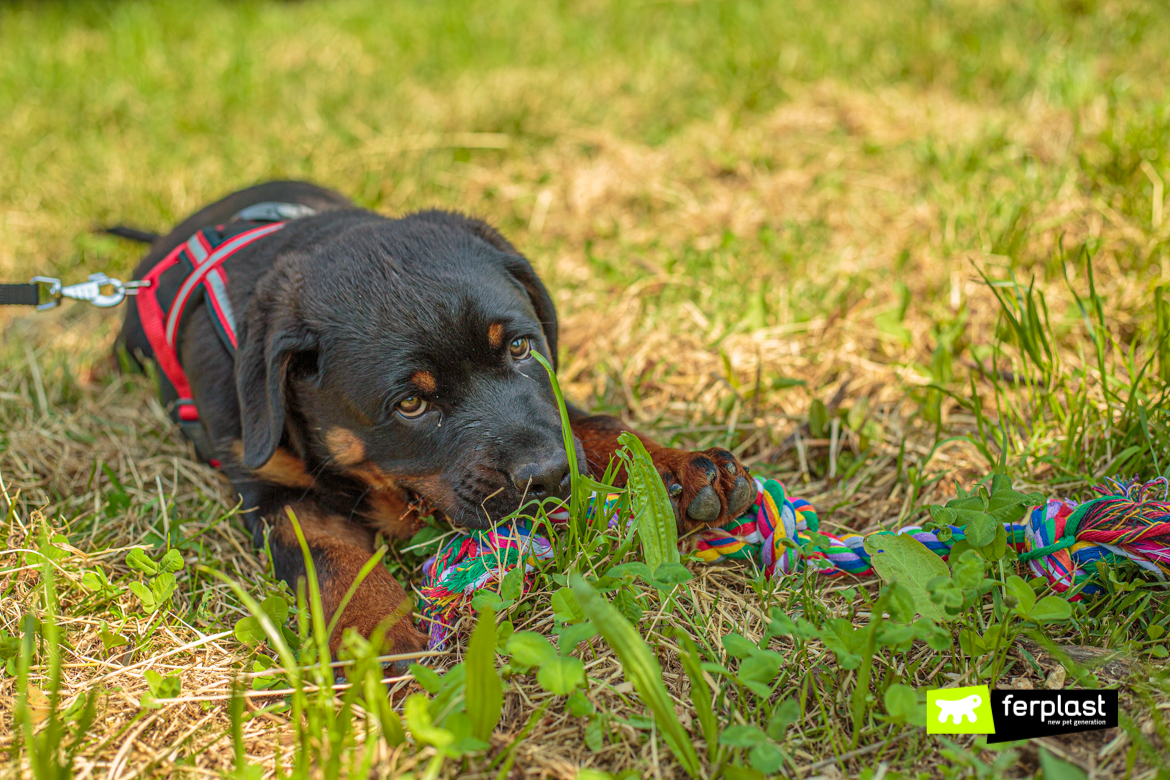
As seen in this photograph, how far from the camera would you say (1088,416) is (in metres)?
2.62

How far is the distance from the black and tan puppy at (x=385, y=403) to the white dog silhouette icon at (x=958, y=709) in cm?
74

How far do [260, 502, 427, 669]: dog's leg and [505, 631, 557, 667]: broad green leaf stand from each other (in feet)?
1.10

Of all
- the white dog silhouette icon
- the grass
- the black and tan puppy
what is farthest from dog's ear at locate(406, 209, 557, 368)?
the white dog silhouette icon

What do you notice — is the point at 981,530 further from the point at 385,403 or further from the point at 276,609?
the point at 276,609

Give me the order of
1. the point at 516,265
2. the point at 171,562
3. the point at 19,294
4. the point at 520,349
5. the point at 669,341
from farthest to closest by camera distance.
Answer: the point at 669,341 → the point at 19,294 → the point at 516,265 → the point at 520,349 → the point at 171,562

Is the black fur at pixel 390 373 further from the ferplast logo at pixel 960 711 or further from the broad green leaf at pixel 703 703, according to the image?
the ferplast logo at pixel 960 711

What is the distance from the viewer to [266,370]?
249 cm

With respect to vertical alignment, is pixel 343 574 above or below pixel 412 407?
below

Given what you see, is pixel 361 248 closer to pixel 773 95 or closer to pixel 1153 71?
pixel 773 95

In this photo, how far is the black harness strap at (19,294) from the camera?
125 inches

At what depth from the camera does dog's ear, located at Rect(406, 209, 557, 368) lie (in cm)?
284

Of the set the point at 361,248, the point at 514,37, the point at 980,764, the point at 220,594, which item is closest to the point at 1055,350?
the point at 980,764

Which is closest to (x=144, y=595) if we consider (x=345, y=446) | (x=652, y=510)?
(x=345, y=446)

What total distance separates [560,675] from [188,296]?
2119mm
